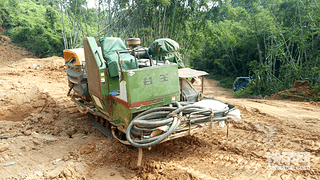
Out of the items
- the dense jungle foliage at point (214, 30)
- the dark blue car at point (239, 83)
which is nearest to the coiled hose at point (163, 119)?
the dense jungle foliage at point (214, 30)

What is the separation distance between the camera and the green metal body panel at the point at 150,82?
4.16m

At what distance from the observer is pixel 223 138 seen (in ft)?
17.7

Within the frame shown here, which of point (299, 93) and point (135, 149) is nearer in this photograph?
point (135, 149)

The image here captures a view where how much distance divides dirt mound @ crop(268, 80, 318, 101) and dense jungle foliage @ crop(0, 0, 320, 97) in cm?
44

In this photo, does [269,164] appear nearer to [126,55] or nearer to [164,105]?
[164,105]

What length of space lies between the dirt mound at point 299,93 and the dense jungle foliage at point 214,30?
1.44 ft

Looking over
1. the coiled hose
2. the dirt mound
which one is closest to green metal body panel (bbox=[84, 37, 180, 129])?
the coiled hose

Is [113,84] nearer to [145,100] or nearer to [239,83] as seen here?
[145,100]

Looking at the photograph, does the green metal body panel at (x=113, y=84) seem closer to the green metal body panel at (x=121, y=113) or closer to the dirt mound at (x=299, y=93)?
the green metal body panel at (x=121, y=113)

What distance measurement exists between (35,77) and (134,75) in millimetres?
8183

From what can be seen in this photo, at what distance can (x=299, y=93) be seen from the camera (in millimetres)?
9438

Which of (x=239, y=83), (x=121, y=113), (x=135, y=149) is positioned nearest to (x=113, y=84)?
(x=121, y=113)

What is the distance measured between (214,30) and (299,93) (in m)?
8.91

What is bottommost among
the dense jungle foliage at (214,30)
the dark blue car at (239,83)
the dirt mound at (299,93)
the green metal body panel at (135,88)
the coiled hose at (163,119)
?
the dark blue car at (239,83)
